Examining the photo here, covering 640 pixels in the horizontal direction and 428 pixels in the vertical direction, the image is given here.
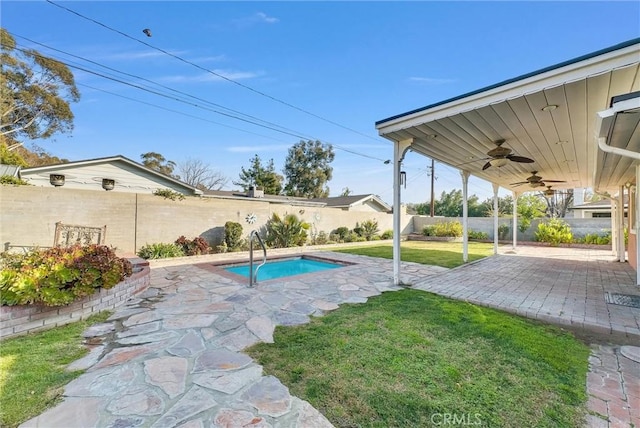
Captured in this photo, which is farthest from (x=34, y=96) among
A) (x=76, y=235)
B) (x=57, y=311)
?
(x=57, y=311)

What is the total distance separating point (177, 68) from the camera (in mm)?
11914

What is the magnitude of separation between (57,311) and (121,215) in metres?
5.93

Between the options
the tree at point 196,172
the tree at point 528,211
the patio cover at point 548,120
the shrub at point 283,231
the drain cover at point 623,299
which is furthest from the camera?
the tree at point 196,172

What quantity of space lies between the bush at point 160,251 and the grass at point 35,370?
5.48m

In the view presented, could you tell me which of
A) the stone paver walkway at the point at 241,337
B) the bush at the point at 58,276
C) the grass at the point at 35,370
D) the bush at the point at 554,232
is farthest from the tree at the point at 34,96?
the bush at the point at 554,232

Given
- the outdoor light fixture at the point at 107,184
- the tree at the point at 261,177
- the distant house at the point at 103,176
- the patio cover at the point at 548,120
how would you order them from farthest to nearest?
the tree at the point at 261,177, the outdoor light fixture at the point at 107,184, the distant house at the point at 103,176, the patio cover at the point at 548,120

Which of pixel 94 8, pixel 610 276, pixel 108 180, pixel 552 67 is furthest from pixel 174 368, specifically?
pixel 108 180

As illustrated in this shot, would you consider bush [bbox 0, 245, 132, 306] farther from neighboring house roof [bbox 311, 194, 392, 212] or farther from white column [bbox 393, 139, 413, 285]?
neighboring house roof [bbox 311, 194, 392, 212]

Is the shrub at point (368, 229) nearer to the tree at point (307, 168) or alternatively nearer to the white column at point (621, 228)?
the white column at point (621, 228)

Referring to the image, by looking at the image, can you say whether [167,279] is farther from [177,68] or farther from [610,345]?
[177,68]

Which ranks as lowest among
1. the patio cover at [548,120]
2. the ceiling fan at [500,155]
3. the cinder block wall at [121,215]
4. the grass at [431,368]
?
the grass at [431,368]

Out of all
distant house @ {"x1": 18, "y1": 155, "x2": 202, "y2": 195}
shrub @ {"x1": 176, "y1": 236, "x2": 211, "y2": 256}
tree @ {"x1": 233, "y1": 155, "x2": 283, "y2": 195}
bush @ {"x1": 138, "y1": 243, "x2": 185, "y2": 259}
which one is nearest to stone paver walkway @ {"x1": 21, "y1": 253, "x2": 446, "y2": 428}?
bush @ {"x1": 138, "y1": 243, "x2": 185, "y2": 259}

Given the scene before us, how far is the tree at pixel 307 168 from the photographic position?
106 feet

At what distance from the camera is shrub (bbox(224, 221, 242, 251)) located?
11.1 m
